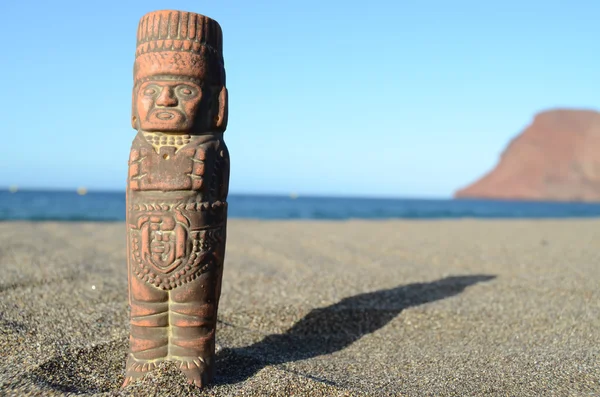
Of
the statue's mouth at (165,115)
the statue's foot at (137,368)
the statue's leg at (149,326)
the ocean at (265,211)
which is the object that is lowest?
the ocean at (265,211)

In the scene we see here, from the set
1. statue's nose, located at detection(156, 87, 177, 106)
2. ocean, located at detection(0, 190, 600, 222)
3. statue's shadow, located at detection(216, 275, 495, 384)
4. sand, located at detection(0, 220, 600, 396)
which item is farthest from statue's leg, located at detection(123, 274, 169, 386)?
ocean, located at detection(0, 190, 600, 222)

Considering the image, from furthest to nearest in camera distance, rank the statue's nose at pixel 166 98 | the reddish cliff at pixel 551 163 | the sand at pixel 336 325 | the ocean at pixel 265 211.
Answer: the reddish cliff at pixel 551 163
the ocean at pixel 265 211
the sand at pixel 336 325
the statue's nose at pixel 166 98

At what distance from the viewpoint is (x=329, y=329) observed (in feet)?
19.0

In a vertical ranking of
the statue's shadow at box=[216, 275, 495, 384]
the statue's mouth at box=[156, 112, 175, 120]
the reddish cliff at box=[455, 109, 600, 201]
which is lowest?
the statue's shadow at box=[216, 275, 495, 384]

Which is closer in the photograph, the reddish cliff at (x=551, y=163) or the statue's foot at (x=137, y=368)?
the statue's foot at (x=137, y=368)

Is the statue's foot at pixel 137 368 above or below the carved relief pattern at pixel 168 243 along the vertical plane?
below

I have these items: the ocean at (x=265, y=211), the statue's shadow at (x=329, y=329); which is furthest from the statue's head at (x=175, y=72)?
the ocean at (x=265, y=211)

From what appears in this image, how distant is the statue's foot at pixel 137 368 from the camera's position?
380 cm

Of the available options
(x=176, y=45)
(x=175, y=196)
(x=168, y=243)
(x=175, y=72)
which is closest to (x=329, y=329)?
(x=168, y=243)

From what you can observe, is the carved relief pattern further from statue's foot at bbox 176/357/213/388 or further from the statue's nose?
the statue's nose

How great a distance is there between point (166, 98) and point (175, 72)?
209mm

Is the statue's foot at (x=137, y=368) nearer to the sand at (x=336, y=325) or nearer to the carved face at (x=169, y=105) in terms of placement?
the sand at (x=336, y=325)

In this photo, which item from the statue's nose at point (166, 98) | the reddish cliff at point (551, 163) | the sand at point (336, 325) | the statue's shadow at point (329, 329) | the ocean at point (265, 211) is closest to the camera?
the statue's nose at point (166, 98)

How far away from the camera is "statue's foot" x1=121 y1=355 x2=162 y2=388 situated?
3.80 m
